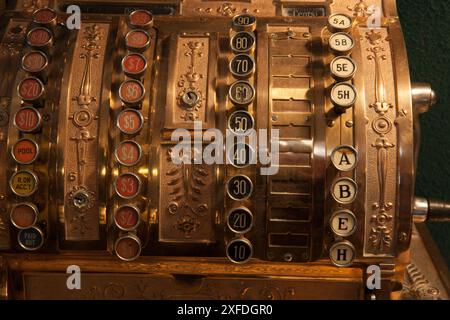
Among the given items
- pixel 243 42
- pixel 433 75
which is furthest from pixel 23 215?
pixel 433 75

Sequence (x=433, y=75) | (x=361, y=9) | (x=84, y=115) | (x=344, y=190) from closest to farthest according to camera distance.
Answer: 1. (x=344, y=190)
2. (x=84, y=115)
3. (x=361, y=9)
4. (x=433, y=75)

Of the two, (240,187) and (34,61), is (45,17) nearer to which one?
(34,61)

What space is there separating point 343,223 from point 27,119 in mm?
979

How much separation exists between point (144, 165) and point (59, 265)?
Answer: 0.43 metres

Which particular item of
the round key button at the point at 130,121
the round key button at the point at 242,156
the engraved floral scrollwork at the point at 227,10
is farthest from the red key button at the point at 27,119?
the engraved floral scrollwork at the point at 227,10

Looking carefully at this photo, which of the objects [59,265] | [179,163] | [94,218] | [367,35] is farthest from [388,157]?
[59,265]

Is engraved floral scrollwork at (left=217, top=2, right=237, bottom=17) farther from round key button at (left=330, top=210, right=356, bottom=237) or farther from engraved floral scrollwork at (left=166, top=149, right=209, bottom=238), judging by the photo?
round key button at (left=330, top=210, right=356, bottom=237)

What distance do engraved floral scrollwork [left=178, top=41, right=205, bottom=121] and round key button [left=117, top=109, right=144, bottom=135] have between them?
13cm

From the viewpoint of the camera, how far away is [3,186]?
159cm

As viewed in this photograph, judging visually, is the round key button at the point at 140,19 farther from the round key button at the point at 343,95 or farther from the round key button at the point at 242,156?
the round key button at the point at 343,95

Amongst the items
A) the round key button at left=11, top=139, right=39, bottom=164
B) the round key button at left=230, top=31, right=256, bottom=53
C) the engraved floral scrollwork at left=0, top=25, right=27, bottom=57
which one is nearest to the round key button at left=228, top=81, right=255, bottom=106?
the round key button at left=230, top=31, right=256, bottom=53

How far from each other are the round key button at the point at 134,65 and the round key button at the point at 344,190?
2.21 ft

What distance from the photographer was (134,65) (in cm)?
163

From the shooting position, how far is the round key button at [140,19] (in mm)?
1707
